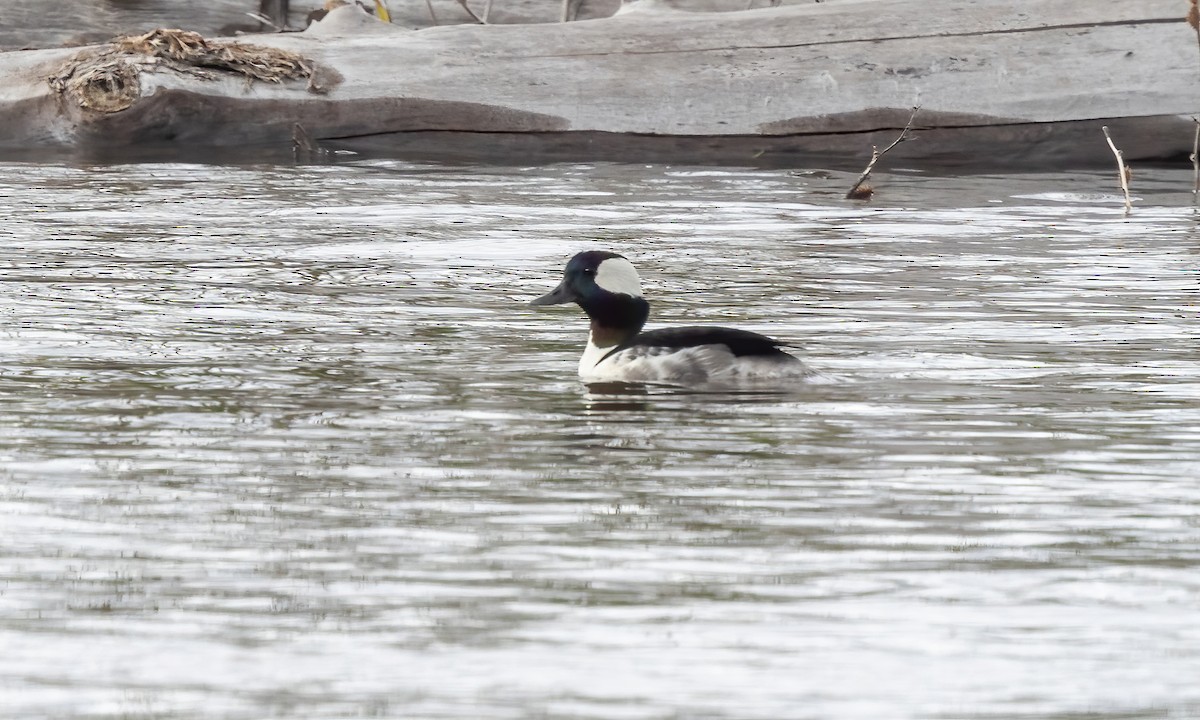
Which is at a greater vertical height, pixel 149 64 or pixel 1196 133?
pixel 1196 133

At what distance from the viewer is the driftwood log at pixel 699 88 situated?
641 inches

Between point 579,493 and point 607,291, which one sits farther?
point 607,291

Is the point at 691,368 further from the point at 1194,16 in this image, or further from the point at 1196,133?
the point at 1196,133

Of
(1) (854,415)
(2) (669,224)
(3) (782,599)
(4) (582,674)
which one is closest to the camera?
(4) (582,674)

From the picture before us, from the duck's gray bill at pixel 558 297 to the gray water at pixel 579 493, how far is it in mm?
238

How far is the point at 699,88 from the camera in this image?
16609 millimetres

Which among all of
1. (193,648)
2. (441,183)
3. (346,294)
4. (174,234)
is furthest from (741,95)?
(193,648)

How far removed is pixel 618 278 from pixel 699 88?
7.87m

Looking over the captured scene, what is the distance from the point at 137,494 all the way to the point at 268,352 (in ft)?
9.19

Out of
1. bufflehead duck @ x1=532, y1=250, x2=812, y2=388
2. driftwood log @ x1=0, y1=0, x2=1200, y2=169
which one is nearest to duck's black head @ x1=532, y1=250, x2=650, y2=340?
bufflehead duck @ x1=532, y1=250, x2=812, y2=388

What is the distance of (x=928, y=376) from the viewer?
831 centimetres

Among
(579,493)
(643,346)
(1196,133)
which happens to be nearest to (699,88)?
(1196,133)

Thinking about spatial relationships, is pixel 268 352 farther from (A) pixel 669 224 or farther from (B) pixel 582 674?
(A) pixel 669 224

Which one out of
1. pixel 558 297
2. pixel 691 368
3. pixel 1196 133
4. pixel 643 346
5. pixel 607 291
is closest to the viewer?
pixel 691 368
